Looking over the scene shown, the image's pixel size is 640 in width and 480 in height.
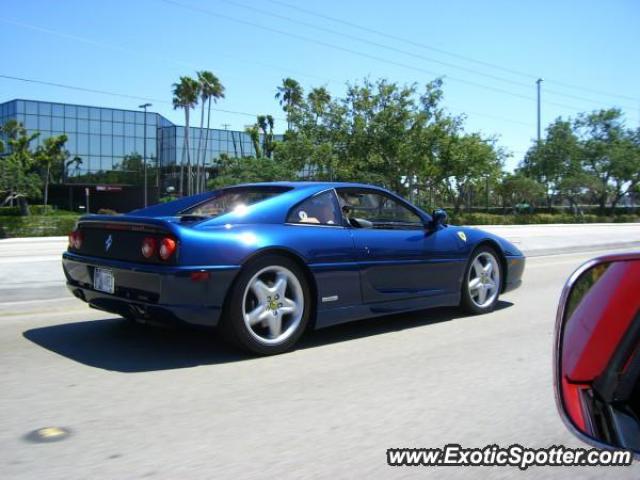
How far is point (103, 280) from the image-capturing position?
456 centimetres

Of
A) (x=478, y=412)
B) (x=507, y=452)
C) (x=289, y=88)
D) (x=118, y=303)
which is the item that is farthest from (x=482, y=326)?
(x=289, y=88)

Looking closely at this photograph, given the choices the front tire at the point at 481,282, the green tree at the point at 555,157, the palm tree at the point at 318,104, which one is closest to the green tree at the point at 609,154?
the green tree at the point at 555,157

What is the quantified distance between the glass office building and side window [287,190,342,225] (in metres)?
56.3

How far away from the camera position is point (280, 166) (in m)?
39.3

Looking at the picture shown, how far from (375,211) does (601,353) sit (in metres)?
4.17

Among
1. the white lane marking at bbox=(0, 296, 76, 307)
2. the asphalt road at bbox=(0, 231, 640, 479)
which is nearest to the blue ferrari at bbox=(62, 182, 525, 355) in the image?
the asphalt road at bbox=(0, 231, 640, 479)

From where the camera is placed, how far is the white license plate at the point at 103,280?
4480mm

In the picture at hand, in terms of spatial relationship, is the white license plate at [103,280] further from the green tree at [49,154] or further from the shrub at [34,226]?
the green tree at [49,154]

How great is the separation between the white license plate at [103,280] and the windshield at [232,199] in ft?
2.94

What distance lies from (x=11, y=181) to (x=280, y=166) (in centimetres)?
1632

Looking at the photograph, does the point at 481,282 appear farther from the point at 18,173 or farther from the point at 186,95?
the point at 186,95

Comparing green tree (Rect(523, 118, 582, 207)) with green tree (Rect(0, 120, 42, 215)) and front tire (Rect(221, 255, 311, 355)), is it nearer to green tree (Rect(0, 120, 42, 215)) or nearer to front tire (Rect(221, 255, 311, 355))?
green tree (Rect(0, 120, 42, 215))

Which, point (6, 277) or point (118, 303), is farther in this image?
point (6, 277)

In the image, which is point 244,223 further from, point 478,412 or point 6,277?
point 6,277
